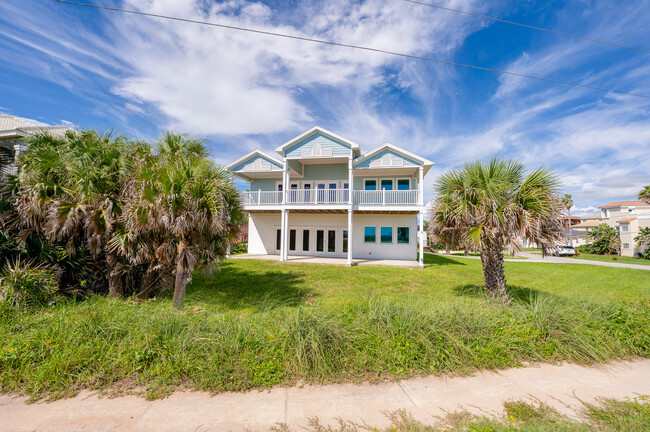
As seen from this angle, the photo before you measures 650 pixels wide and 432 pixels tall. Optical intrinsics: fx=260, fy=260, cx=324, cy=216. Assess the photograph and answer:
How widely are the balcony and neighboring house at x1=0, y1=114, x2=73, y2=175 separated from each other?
9.29 m

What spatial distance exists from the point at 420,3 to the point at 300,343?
7.66 meters

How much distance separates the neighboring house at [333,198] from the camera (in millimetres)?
16094

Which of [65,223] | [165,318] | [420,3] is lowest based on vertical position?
[165,318]

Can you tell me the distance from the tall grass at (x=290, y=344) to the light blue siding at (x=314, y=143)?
13.1m

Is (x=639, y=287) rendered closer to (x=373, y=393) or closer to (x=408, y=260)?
(x=408, y=260)

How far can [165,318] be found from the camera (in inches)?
158

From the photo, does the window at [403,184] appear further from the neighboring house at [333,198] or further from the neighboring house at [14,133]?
the neighboring house at [14,133]

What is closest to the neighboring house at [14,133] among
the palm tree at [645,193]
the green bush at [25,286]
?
the green bush at [25,286]

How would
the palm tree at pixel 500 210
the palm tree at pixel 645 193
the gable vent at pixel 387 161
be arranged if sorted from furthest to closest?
the palm tree at pixel 645 193 → the gable vent at pixel 387 161 → the palm tree at pixel 500 210

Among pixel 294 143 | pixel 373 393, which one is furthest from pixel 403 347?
pixel 294 143

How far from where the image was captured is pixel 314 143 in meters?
16.5

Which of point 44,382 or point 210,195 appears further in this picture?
point 210,195

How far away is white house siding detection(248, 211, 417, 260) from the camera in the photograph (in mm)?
17953

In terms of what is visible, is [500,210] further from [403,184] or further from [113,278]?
[403,184]
